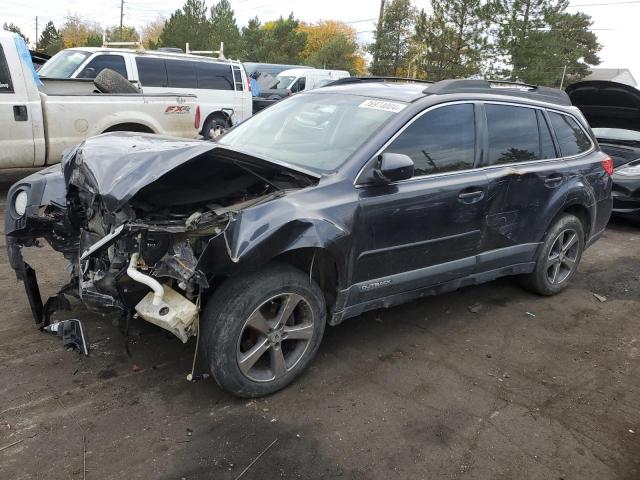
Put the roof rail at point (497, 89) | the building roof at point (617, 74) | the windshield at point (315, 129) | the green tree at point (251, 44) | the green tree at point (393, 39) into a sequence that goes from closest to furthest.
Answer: the windshield at point (315, 129) < the roof rail at point (497, 89) < the green tree at point (393, 39) < the green tree at point (251, 44) < the building roof at point (617, 74)

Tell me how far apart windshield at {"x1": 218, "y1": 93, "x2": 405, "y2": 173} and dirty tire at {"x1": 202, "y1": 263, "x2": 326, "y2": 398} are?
817 millimetres

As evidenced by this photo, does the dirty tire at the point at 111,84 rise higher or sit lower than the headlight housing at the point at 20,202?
higher

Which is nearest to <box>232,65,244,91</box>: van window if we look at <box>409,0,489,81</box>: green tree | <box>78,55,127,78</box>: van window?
<box>78,55,127,78</box>: van window

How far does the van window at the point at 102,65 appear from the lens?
1022cm

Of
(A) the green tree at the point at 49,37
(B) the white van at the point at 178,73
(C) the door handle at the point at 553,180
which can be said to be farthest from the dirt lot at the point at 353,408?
(A) the green tree at the point at 49,37

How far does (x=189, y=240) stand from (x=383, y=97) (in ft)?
6.17

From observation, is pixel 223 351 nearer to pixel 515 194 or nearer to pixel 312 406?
pixel 312 406

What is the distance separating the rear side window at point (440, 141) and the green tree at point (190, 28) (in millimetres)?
36410

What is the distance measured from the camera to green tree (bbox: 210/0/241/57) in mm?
39753

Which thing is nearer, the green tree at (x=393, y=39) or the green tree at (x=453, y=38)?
the green tree at (x=453, y=38)

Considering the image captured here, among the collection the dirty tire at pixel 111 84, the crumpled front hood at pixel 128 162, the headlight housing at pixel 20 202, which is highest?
the dirty tire at pixel 111 84

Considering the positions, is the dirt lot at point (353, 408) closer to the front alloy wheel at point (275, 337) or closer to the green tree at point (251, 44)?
the front alloy wheel at point (275, 337)

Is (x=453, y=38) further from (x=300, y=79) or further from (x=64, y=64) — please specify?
(x=64, y=64)

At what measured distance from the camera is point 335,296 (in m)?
3.42
